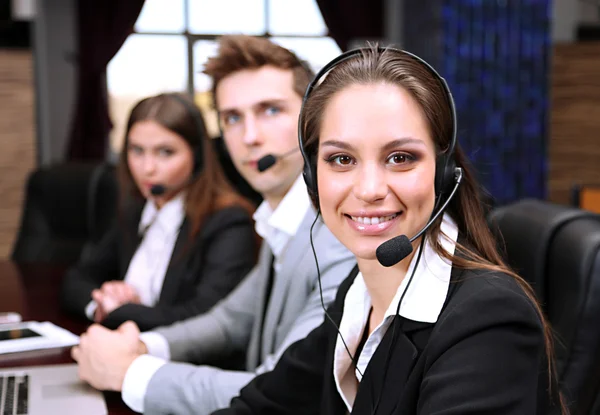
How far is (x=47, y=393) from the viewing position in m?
1.17

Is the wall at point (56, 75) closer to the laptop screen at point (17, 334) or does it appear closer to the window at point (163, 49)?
the window at point (163, 49)

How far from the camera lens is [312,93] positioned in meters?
0.89

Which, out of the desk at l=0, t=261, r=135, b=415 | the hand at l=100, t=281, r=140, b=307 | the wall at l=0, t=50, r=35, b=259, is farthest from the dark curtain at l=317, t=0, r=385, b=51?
the hand at l=100, t=281, r=140, b=307

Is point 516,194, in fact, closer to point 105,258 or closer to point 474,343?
point 105,258

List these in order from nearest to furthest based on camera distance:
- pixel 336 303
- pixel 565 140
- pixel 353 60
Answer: pixel 353 60
pixel 336 303
pixel 565 140

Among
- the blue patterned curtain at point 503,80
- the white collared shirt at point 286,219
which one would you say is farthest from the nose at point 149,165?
the blue patterned curtain at point 503,80

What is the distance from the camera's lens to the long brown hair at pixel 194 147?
1859mm

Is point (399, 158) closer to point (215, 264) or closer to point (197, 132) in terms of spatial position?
point (215, 264)

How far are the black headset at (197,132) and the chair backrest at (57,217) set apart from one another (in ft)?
3.49

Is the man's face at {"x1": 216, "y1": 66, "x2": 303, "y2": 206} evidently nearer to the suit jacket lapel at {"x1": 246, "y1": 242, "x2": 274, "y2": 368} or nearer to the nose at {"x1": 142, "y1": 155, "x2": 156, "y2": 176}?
the suit jacket lapel at {"x1": 246, "y1": 242, "x2": 274, "y2": 368}

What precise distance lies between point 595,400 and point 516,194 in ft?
10.5

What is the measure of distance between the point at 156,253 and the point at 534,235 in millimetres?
1071

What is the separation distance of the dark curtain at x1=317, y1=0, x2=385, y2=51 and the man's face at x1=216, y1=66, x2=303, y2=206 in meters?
4.14

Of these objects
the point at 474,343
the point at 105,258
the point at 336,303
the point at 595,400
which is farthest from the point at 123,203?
the point at 474,343
